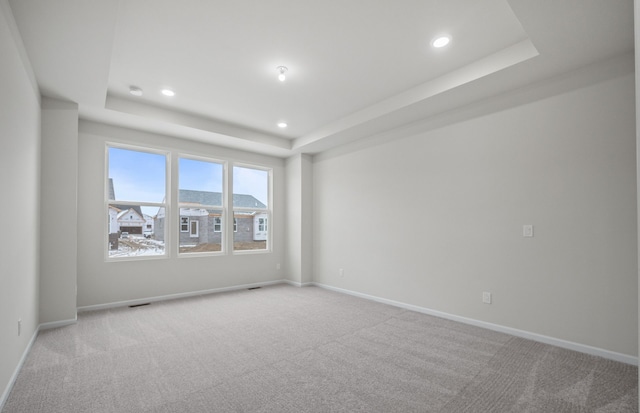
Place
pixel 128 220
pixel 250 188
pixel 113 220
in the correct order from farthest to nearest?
pixel 250 188, pixel 128 220, pixel 113 220

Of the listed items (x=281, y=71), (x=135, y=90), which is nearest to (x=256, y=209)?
(x=135, y=90)

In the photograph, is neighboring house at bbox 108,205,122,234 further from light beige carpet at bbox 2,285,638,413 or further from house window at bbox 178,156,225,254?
light beige carpet at bbox 2,285,638,413

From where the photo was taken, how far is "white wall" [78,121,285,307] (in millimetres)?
4137

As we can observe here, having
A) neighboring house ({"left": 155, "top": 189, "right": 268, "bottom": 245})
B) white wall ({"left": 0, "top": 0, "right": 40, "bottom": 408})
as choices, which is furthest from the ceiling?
neighboring house ({"left": 155, "top": 189, "right": 268, "bottom": 245})

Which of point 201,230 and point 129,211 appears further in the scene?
point 201,230

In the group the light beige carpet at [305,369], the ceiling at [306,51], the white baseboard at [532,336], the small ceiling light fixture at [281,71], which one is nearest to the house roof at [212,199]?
the ceiling at [306,51]

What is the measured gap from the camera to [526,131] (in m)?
3.18

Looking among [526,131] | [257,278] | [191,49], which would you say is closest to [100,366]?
[191,49]

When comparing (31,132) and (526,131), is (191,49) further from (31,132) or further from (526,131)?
(526,131)

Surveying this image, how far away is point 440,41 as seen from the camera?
2682 mm

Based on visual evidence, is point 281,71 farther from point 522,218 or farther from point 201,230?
point 201,230

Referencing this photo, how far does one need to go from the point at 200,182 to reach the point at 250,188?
38.0 inches

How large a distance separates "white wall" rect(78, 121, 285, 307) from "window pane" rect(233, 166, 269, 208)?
0.27 m

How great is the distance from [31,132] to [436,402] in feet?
13.7
